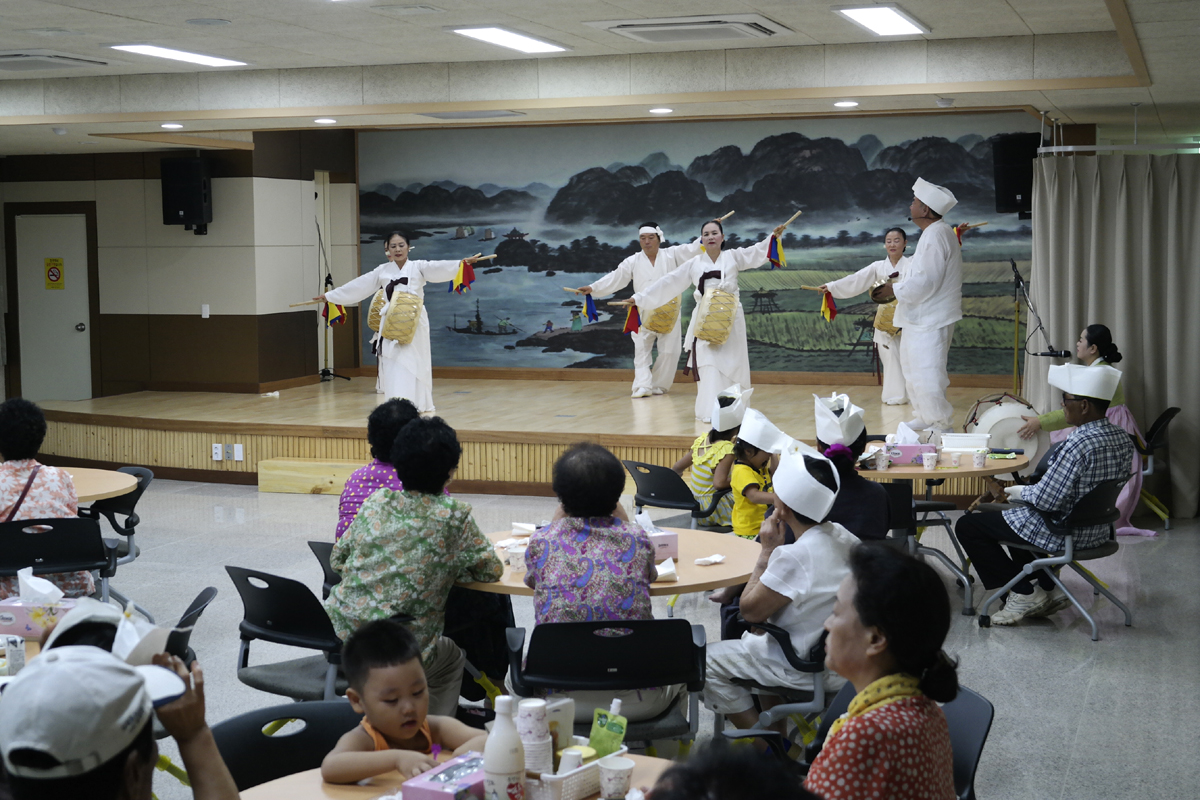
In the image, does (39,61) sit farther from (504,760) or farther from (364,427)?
(504,760)

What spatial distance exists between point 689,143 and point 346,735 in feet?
37.8

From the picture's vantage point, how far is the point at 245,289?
41.5ft

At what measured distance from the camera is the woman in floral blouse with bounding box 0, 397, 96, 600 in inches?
191

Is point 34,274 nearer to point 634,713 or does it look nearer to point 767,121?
point 767,121

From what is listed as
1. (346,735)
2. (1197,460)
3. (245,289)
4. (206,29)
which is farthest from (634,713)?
(245,289)

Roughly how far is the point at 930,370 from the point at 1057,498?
306 cm

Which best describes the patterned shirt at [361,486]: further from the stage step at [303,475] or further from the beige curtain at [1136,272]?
the beige curtain at [1136,272]

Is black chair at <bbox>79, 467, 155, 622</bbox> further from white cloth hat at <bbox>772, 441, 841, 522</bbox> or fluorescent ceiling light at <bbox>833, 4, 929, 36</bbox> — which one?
fluorescent ceiling light at <bbox>833, 4, 929, 36</bbox>

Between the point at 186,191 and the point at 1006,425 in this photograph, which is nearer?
the point at 1006,425

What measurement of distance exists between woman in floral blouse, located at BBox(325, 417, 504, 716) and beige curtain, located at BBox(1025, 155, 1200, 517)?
5880 millimetres

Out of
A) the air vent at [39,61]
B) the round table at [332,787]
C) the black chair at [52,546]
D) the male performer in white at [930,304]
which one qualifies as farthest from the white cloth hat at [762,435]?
the air vent at [39,61]

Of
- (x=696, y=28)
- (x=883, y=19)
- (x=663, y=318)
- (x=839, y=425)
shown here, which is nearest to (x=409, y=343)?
(x=663, y=318)

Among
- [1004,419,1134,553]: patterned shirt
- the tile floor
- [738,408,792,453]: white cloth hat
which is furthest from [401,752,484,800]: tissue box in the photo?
[1004,419,1134,553]: patterned shirt

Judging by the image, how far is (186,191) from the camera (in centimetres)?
1238
